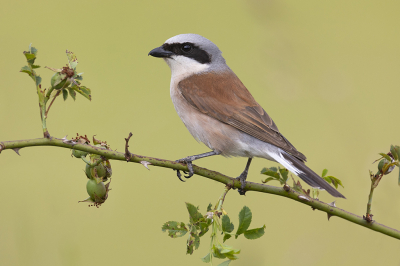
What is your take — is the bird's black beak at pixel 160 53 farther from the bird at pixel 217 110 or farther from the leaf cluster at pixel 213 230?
the leaf cluster at pixel 213 230

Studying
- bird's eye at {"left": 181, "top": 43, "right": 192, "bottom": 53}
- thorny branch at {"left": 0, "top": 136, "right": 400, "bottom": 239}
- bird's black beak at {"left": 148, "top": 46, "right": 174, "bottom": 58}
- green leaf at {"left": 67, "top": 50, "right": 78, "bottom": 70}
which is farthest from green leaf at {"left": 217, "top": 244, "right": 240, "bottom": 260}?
bird's eye at {"left": 181, "top": 43, "right": 192, "bottom": 53}

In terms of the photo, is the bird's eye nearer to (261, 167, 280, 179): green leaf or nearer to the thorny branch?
the thorny branch

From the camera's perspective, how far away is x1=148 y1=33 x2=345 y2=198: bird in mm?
2754

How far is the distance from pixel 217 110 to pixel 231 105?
0.11 meters

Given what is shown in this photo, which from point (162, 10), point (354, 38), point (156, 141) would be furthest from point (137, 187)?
point (354, 38)

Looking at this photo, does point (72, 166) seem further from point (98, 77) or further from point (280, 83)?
point (280, 83)

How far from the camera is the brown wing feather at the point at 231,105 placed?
9.16 feet

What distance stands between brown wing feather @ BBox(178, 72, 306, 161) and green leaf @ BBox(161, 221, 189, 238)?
4.21 feet

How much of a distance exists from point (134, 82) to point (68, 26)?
1.39m

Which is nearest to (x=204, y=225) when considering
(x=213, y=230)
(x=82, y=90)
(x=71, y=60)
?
(x=213, y=230)

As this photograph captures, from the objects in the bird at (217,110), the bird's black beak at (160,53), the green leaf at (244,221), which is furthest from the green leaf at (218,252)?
the bird's black beak at (160,53)

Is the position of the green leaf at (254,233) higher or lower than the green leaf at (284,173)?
lower

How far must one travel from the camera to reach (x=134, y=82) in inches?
202

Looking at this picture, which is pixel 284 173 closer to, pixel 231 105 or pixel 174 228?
pixel 174 228
